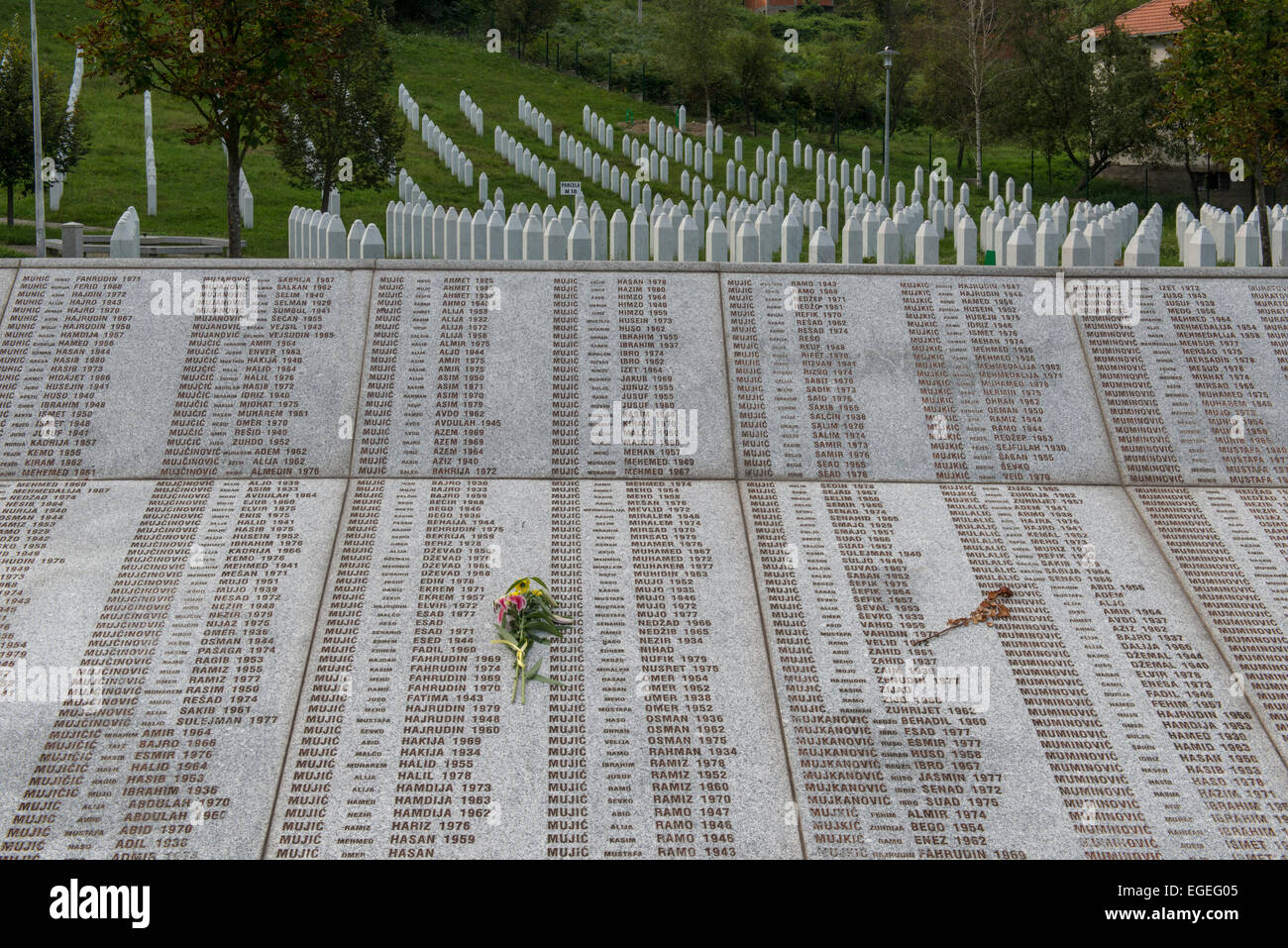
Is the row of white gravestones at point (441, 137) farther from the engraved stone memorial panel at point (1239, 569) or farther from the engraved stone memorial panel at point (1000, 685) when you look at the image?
the engraved stone memorial panel at point (1239, 569)

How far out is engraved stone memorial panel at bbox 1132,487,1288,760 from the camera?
23.8ft

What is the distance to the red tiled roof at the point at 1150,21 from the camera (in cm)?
4200

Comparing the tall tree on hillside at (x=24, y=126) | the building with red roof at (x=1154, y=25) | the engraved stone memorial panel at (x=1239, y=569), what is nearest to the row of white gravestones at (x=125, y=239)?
the engraved stone memorial panel at (x=1239, y=569)

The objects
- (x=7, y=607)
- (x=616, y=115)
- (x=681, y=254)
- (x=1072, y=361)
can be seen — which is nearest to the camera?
(x=7, y=607)

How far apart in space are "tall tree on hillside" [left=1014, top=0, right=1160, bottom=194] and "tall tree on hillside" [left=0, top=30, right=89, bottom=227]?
94.1ft

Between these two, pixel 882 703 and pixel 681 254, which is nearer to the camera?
pixel 882 703

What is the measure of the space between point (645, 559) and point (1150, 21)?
43936 mm

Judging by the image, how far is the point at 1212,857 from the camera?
615cm

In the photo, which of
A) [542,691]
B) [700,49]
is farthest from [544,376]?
[700,49]

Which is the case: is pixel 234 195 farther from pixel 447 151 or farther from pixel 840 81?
pixel 840 81

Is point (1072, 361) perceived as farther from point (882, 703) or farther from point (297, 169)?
point (297, 169)

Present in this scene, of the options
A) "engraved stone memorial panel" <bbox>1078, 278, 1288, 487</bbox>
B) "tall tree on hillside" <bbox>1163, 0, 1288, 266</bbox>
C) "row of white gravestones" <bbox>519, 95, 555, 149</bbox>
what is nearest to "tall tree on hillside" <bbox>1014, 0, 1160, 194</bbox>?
"tall tree on hillside" <bbox>1163, 0, 1288, 266</bbox>

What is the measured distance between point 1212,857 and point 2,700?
21.7 feet

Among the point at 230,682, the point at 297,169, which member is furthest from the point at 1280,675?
the point at 297,169
